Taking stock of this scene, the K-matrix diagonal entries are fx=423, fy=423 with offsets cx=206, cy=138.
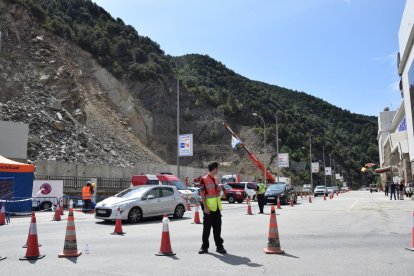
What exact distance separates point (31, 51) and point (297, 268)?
53430mm

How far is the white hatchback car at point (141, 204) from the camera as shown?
15656 mm

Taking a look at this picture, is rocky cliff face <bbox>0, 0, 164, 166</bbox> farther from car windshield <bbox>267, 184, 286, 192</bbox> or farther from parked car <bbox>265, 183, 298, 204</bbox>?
parked car <bbox>265, 183, 298, 204</bbox>

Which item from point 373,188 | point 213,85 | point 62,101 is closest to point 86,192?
point 62,101

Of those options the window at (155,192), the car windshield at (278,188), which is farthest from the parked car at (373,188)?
the window at (155,192)

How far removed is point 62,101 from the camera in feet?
166

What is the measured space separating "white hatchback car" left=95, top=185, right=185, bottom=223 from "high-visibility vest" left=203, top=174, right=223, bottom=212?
7732 mm

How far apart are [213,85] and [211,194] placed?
121 meters

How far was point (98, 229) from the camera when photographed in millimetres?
13820

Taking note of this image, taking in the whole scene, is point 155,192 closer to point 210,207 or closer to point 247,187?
point 210,207

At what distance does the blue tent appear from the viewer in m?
20.3

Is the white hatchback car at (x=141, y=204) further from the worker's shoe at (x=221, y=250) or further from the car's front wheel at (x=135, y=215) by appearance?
the worker's shoe at (x=221, y=250)

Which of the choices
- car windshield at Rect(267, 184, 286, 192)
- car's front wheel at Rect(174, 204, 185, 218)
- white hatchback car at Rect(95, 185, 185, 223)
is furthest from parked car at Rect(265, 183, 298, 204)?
white hatchback car at Rect(95, 185, 185, 223)

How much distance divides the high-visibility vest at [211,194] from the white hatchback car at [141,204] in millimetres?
7732

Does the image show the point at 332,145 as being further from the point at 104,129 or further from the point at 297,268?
the point at 297,268
